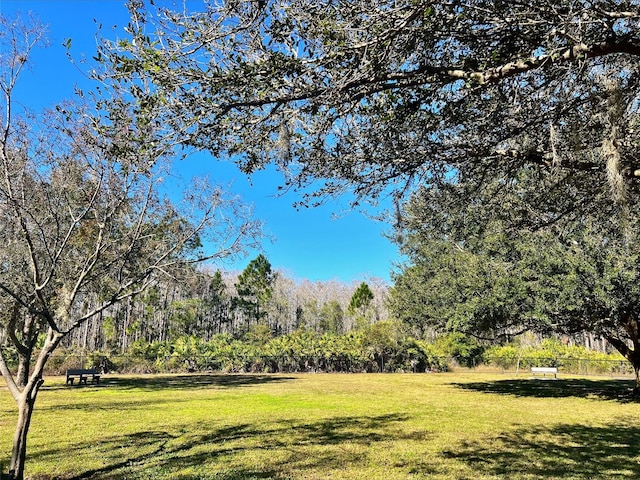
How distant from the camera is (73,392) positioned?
14.8 m

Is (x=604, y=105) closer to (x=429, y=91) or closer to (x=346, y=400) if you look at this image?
(x=429, y=91)

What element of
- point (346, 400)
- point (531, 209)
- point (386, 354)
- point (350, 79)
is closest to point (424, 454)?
point (531, 209)

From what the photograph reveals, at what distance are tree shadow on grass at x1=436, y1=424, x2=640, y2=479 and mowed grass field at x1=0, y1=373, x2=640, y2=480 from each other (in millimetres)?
16

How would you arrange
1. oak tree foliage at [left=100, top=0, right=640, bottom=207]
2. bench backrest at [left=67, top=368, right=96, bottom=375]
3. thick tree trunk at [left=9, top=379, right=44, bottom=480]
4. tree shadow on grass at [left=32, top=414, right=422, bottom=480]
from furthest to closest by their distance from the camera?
bench backrest at [left=67, top=368, right=96, bottom=375] → tree shadow on grass at [left=32, top=414, right=422, bottom=480] → thick tree trunk at [left=9, top=379, right=44, bottom=480] → oak tree foliage at [left=100, top=0, right=640, bottom=207]

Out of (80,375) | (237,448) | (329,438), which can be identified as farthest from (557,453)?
(80,375)

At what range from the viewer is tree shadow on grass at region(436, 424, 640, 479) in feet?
17.3

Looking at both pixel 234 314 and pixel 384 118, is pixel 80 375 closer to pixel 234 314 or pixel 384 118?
pixel 384 118

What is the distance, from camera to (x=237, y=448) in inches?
252

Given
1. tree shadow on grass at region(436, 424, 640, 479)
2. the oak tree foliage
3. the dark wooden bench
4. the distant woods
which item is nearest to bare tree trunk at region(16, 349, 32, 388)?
the oak tree foliage

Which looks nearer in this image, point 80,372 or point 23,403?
point 23,403

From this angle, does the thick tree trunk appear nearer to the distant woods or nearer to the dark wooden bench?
the dark wooden bench

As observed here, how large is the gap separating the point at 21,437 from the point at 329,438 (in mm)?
4397

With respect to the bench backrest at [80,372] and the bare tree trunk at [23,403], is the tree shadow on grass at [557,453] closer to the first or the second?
the bare tree trunk at [23,403]

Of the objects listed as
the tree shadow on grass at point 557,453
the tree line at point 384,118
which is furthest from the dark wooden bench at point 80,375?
the tree shadow on grass at point 557,453
